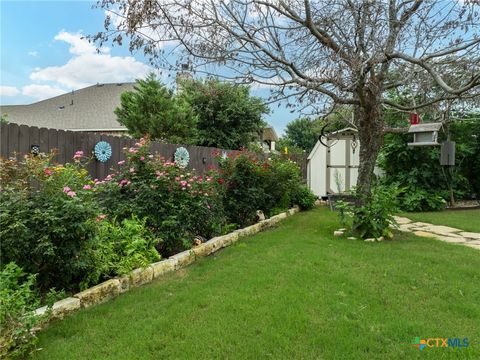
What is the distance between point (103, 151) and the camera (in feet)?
17.6

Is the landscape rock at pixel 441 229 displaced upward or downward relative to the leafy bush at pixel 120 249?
downward

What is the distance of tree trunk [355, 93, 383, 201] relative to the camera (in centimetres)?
628

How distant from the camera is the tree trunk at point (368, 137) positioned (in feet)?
20.6

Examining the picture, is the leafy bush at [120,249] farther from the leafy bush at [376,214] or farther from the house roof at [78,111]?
the house roof at [78,111]

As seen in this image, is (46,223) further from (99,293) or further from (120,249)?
(120,249)

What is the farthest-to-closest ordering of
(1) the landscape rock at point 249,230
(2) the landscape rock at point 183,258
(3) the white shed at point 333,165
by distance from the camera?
(3) the white shed at point 333,165 < (1) the landscape rock at point 249,230 < (2) the landscape rock at point 183,258

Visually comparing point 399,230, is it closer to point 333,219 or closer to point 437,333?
point 333,219

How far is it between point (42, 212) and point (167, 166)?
2076 mm

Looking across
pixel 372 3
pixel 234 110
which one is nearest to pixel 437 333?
pixel 372 3

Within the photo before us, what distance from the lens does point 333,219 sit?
855 centimetres

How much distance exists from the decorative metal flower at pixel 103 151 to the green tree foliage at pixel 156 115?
7109mm

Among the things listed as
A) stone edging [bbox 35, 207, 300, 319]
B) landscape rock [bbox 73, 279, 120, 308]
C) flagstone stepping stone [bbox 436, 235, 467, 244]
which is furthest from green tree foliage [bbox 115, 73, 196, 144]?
landscape rock [bbox 73, 279, 120, 308]

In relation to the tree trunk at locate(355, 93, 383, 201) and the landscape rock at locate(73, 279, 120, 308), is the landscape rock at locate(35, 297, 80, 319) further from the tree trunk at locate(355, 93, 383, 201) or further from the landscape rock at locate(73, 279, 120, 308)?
the tree trunk at locate(355, 93, 383, 201)

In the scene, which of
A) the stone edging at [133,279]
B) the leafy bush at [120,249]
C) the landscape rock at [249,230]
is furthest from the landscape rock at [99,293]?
the landscape rock at [249,230]
